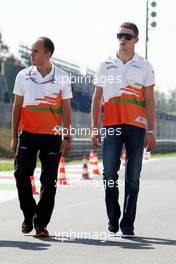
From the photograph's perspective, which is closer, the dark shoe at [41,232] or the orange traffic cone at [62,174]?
the dark shoe at [41,232]

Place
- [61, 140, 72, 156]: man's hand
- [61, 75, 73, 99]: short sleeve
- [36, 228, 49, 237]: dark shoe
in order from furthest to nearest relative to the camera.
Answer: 1. [61, 140, 72, 156]: man's hand
2. [61, 75, 73, 99]: short sleeve
3. [36, 228, 49, 237]: dark shoe

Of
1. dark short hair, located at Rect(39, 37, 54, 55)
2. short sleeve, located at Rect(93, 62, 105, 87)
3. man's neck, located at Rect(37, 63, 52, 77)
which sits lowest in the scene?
short sleeve, located at Rect(93, 62, 105, 87)

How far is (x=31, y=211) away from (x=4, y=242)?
61 centimetres

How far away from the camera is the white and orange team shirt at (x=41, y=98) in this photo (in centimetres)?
777

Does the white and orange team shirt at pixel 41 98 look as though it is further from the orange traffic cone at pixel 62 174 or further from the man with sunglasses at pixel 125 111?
the orange traffic cone at pixel 62 174

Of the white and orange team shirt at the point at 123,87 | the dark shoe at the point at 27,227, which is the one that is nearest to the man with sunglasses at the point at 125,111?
the white and orange team shirt at the point at 123,87

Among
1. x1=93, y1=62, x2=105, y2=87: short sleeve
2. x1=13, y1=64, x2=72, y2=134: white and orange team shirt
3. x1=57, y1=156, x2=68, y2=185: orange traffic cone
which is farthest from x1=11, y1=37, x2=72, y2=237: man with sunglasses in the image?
x1=57, y1=156, x2=68, y2=185: orange traffic cone

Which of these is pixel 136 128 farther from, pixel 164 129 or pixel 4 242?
pixel 164 129

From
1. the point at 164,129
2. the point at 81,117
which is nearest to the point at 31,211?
the point at 81,117

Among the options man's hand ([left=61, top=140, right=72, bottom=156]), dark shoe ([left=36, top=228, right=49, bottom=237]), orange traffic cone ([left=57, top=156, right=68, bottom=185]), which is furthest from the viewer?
orange traffic cone ([left=57, top=156, right=68, bottom=185])

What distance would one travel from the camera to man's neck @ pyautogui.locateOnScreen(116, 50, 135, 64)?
309 inches

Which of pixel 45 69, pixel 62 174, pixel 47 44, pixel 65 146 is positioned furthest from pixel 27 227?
pixel 62 174

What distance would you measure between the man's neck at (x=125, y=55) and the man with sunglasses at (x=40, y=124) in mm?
571

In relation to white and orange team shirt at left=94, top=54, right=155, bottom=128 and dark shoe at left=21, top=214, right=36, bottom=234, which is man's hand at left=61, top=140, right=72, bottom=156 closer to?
white and orange team shirt at left=94, top=54, right=155, bottom=128
